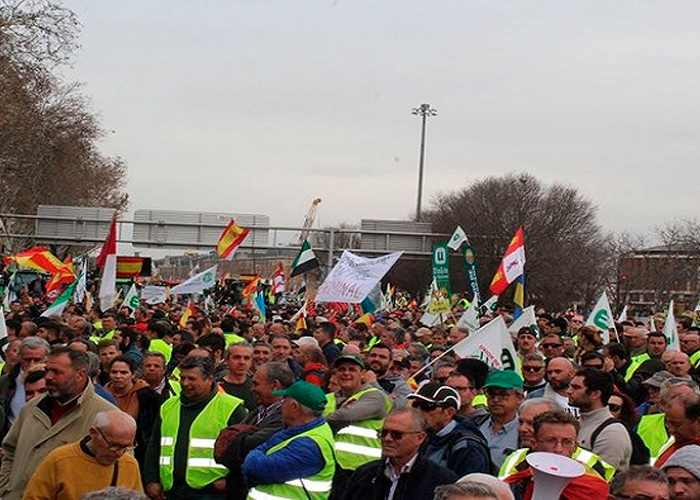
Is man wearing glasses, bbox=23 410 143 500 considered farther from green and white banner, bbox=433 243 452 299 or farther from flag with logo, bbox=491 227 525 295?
green and white banner, bbox=433 243 452 299

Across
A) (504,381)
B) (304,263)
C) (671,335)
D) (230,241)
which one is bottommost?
(504,381)

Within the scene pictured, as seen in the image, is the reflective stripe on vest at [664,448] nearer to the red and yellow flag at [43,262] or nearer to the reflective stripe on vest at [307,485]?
the reflective stripe on vest at [307,485]

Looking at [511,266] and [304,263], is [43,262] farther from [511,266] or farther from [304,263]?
[511,266]

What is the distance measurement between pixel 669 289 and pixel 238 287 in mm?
25389

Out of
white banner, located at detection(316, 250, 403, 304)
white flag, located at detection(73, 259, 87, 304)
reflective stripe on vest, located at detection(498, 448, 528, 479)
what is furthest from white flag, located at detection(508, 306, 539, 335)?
white flag, located at detection(73, 259, 87, 304)

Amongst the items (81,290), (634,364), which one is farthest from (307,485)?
(81,290)

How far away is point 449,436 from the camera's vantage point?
7.11 m

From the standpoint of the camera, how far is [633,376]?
12016mm

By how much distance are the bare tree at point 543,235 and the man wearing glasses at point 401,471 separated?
193ft

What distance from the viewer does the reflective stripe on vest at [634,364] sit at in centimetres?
1261

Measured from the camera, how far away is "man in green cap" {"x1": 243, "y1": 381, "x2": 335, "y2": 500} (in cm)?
666

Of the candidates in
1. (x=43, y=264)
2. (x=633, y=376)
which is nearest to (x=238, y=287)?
(x=43, y=264)

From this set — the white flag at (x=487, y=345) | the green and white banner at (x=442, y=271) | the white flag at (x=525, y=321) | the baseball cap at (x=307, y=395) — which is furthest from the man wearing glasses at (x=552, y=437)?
the green and white banner at (x=442, y=271)

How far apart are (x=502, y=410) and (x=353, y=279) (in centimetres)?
1229
